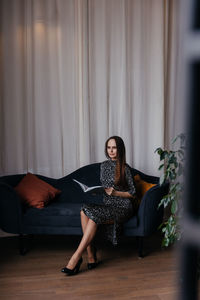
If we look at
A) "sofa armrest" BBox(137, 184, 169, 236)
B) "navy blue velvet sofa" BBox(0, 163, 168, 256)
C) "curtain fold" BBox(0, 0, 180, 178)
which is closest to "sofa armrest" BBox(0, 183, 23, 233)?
"navy blue velvet sofa" BBox(0, 163, 168, 256)

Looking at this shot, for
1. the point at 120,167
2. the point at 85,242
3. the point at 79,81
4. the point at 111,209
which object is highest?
the point at 79,81

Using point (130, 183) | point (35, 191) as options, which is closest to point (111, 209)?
point (130, 183)

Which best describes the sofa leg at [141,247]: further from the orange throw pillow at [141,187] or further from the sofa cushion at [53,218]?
the sofa cushion at [53,218]

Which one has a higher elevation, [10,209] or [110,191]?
[110,191]

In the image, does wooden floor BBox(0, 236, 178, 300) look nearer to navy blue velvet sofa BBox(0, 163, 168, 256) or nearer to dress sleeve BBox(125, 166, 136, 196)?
navy blue velvet sofa BBox(0, 163, 168, 256)

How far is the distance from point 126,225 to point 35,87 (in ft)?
6.40

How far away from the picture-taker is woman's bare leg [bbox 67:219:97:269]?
3287mm

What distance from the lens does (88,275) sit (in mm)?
3281

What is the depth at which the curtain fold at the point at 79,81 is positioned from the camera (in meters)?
4.42

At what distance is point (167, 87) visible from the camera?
4801mm

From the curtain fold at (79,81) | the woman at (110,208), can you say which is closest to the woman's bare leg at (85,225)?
the woman at (110,208)

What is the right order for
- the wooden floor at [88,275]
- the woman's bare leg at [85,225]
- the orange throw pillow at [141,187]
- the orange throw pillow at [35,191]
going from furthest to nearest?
1. the orange throw pillow at [141,187]
2. the orange throw pillow at [35,191]
3. the woman's bare leg at [85,225]
4. the wooden floor at [88,275]

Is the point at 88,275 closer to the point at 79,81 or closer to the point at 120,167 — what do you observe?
the point at 120,167

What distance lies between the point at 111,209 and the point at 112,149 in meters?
Result: 0.61
